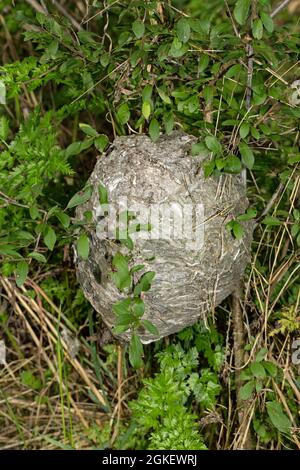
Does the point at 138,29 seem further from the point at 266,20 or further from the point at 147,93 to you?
the point at 266,20

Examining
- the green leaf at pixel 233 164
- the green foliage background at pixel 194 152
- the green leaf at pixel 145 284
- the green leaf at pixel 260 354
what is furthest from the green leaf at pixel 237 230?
the green leaf at pixel 260 354

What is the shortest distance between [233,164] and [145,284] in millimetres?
383

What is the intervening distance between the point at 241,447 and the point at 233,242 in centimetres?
70

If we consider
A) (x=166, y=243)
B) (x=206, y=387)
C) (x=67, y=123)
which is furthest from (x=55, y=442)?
(x=67, y=123)

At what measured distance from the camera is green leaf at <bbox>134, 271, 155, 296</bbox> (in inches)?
66.0

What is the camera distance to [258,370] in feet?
5.96

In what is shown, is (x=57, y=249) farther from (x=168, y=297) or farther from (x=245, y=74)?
(x=245, y=74)

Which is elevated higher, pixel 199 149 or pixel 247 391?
pixel 199 149

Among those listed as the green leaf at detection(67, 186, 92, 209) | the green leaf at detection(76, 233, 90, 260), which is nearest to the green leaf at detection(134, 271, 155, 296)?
the green leaf at detection(76, 233, 90, 260)

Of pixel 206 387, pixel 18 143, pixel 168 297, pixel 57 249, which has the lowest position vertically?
→ pixel 206 387

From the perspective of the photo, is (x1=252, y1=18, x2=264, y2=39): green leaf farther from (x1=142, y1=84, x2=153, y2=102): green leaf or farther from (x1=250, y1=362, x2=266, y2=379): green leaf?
(x1=250, y1=362, x2=266, y2=379): green leaf

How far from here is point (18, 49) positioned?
2.93m

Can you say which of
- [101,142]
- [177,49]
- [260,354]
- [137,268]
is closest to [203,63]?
[177,49]

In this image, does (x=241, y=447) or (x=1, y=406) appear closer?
(x=241, y=447)
